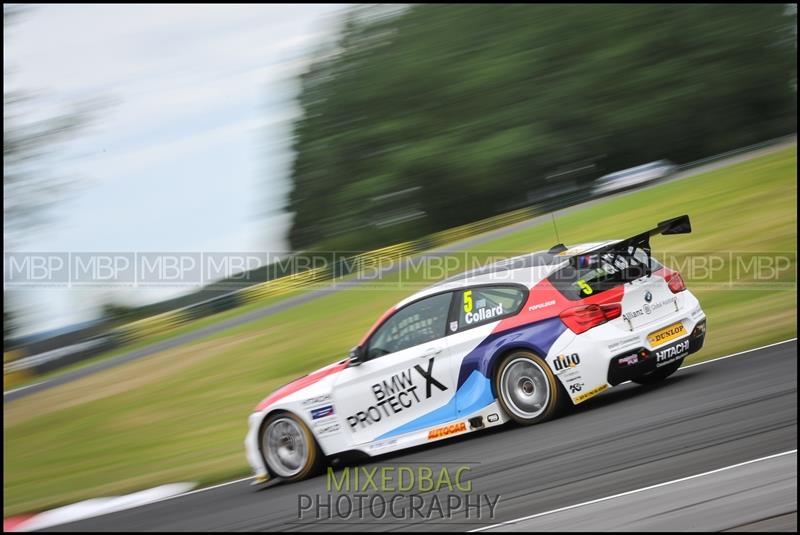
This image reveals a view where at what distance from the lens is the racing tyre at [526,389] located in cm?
754

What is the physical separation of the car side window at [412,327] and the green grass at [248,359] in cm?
237

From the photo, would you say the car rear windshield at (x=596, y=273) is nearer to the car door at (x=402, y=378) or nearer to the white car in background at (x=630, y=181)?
the car door at (x=402, y=378)

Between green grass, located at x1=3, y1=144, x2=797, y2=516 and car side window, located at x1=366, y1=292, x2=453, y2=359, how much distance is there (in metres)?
2.37

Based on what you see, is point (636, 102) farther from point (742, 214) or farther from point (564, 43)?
point (742, 214)

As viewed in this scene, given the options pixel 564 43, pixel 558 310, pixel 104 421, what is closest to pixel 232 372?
pixel 104 421

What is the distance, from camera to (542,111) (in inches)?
1281

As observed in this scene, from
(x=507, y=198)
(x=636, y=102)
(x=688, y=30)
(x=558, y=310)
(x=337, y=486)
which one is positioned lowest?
(x=337, y=486)

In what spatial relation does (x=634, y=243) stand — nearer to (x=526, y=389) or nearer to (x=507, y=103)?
(x=526, y=389)

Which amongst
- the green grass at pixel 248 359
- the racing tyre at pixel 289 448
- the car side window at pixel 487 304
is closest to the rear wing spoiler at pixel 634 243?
the car side window at pixel 487 304

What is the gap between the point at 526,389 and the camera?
7691 millimetres

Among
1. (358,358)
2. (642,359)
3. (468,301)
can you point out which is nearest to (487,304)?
(468,301)

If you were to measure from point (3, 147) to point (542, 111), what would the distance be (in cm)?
1737

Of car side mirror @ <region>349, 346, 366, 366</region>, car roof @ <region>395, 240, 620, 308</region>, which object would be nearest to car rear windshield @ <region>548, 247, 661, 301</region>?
car roof @ <region>395, 240, 620, 308</region>

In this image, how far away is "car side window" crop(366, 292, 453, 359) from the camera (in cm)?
810
